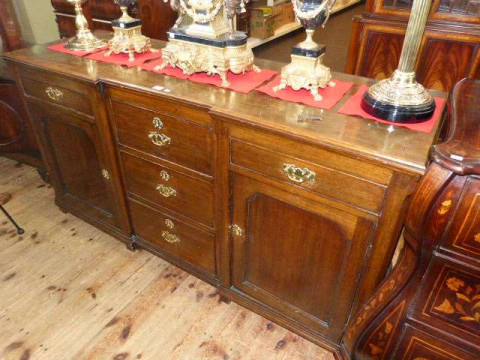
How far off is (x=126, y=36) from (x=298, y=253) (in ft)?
3.73

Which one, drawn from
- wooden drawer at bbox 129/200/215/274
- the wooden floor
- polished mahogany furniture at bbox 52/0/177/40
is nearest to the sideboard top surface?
wooden drawer at bbox 129/200/215/274

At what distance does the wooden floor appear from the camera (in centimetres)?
143

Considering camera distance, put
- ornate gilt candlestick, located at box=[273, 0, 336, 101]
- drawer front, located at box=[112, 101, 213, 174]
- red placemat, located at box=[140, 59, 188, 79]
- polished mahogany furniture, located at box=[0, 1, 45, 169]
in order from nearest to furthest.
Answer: ornate gilt candlestick, located at box=[273, 0, 336, 101]
drawer front, located at box=[112, 101, 213, 174]
red placemat, located at box=[140, 59, 188, 79]
polished mahogany furniture, located at box=[0, 1, 45, 169]

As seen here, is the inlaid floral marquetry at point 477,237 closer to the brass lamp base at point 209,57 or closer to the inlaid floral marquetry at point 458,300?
the inlaid floral marquetry at point 458,300

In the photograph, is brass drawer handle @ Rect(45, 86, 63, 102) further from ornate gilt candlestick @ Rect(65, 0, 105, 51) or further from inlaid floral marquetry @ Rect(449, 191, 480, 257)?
inlaid floral marquetry @ Rect(449, 191, 480, 257)

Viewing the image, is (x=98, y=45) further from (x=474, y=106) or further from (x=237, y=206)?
(x=474, y=106)

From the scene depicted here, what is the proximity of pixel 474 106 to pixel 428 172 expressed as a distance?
1.23ft

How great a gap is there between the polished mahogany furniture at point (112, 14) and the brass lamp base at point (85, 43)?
1.23m

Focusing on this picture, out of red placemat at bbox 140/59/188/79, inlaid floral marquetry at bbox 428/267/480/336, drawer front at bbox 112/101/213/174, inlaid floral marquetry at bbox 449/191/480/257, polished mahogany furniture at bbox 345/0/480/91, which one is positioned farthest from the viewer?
polished mahogany furniture at bbox 345/0/480/91

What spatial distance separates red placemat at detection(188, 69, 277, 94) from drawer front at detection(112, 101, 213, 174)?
0.19 meters

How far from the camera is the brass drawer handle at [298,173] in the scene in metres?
1.03

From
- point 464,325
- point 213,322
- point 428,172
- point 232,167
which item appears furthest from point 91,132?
point 464,325

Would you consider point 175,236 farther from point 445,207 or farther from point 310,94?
point 445,207

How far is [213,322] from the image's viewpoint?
1541 millimetres
